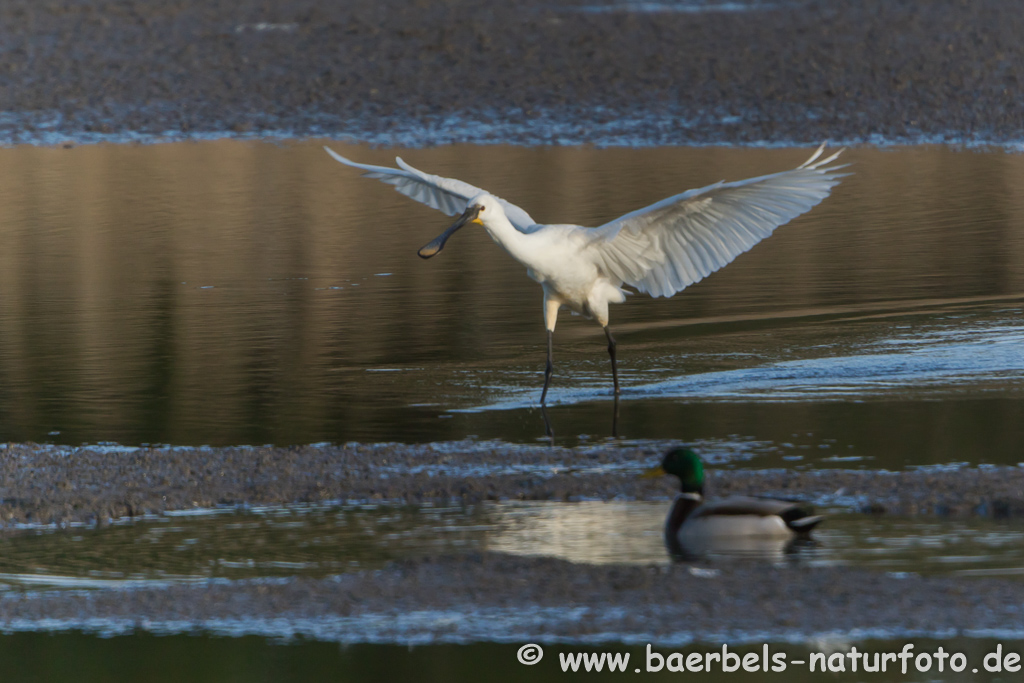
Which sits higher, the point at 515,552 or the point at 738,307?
the point at 738,307

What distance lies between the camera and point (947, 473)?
7.09m

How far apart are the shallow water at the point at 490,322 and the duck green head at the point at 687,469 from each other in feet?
3.92

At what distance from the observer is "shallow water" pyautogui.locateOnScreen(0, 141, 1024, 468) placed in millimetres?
8539

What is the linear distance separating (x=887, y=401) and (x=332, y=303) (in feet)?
15.8

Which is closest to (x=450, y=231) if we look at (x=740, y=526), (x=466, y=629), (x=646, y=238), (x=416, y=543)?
(x=646, y=238)

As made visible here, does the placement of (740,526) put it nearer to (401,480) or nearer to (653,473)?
(653,473)

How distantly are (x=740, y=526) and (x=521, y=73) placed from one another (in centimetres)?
1530

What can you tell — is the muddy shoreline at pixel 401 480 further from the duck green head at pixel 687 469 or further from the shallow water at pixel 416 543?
the duck green head at pixel 687 469

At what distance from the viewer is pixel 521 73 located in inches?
825

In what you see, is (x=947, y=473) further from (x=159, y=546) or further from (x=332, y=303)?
(x=332, y=303)

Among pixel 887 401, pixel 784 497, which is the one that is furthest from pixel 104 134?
pixel 784 497

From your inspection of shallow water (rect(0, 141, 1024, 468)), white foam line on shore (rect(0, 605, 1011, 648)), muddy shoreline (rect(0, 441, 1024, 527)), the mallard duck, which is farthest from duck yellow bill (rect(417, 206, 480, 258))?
white foam line on shore (rect(0, 605, 1011, 648))

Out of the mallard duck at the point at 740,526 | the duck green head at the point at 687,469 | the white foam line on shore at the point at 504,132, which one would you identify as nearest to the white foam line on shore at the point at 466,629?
the mallard duck at the point at 740,526

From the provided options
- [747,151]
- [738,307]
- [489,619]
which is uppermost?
[747,151]
